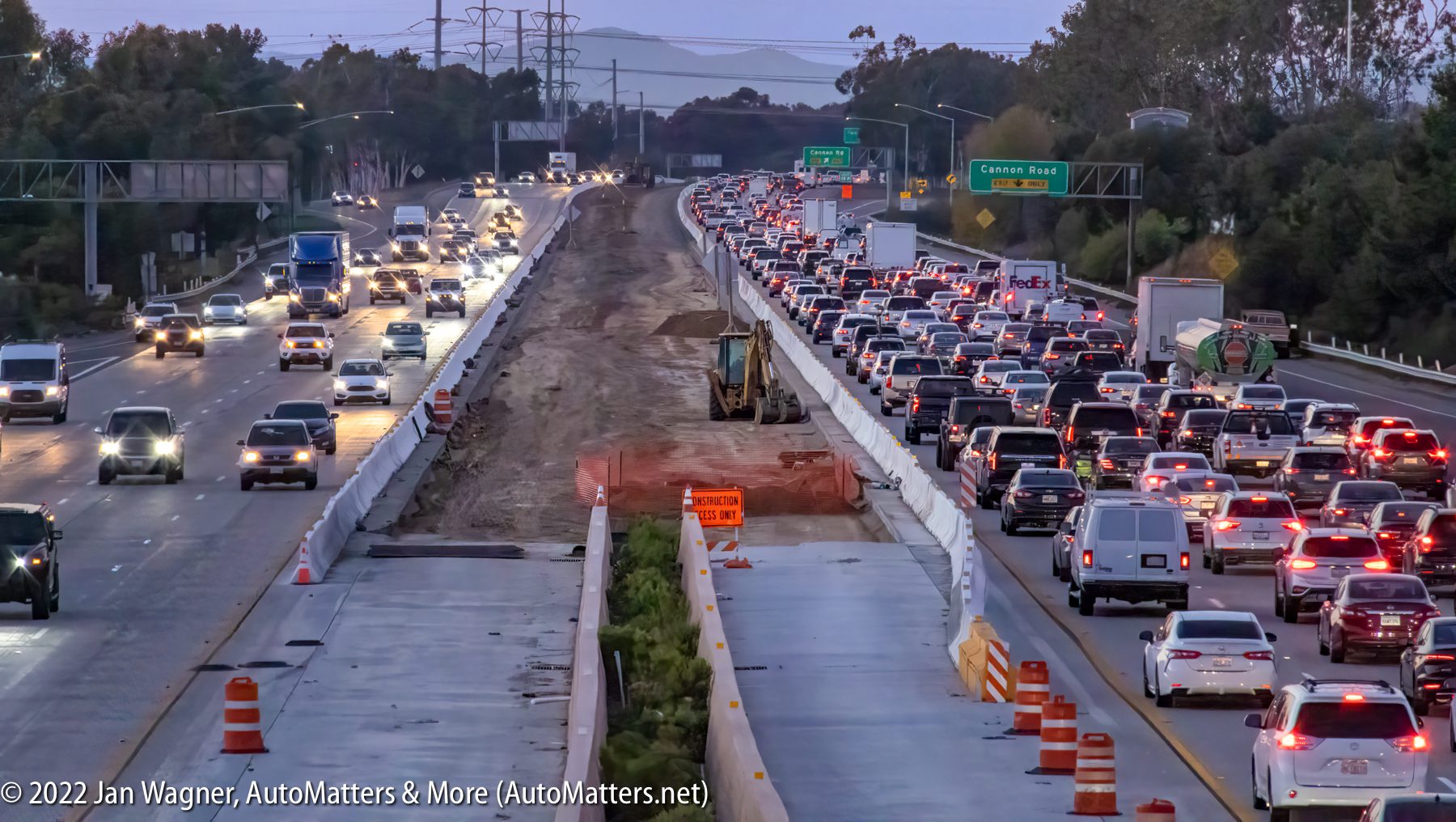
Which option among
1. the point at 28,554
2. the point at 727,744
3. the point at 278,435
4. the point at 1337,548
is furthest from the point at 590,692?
the point at 278,435

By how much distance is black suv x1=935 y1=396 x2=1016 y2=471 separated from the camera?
46719mm

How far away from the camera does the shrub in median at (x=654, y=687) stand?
19.4 metres

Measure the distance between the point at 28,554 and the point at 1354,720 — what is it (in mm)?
18199

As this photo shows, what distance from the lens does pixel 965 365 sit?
210 ft

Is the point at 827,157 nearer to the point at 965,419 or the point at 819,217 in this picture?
the point at 819,217

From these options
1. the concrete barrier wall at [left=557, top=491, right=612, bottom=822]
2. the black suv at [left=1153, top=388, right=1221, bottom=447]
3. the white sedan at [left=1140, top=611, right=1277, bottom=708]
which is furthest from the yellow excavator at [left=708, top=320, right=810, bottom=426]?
the white sedan at [left=1140, top=611, right=1277, bottom=708]

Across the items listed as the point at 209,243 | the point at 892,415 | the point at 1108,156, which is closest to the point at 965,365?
the point at 892,415

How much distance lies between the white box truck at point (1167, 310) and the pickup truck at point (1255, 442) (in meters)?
15.8

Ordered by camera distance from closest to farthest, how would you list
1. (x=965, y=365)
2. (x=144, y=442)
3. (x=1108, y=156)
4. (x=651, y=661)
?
1. (x=651, y=661)
2. (x=144, y=442)
3. (x=965, y=365)
4. (x=1108, y=156)

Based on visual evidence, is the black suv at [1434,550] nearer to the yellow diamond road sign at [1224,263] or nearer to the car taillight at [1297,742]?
the car taillight at [1297,742]

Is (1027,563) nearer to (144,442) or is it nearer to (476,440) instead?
(144,442)

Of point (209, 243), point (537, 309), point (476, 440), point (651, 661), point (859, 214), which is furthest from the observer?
point (859, 214)

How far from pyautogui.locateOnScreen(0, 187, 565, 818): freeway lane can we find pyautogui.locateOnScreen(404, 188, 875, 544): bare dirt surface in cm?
292

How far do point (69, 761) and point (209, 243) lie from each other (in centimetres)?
12093
